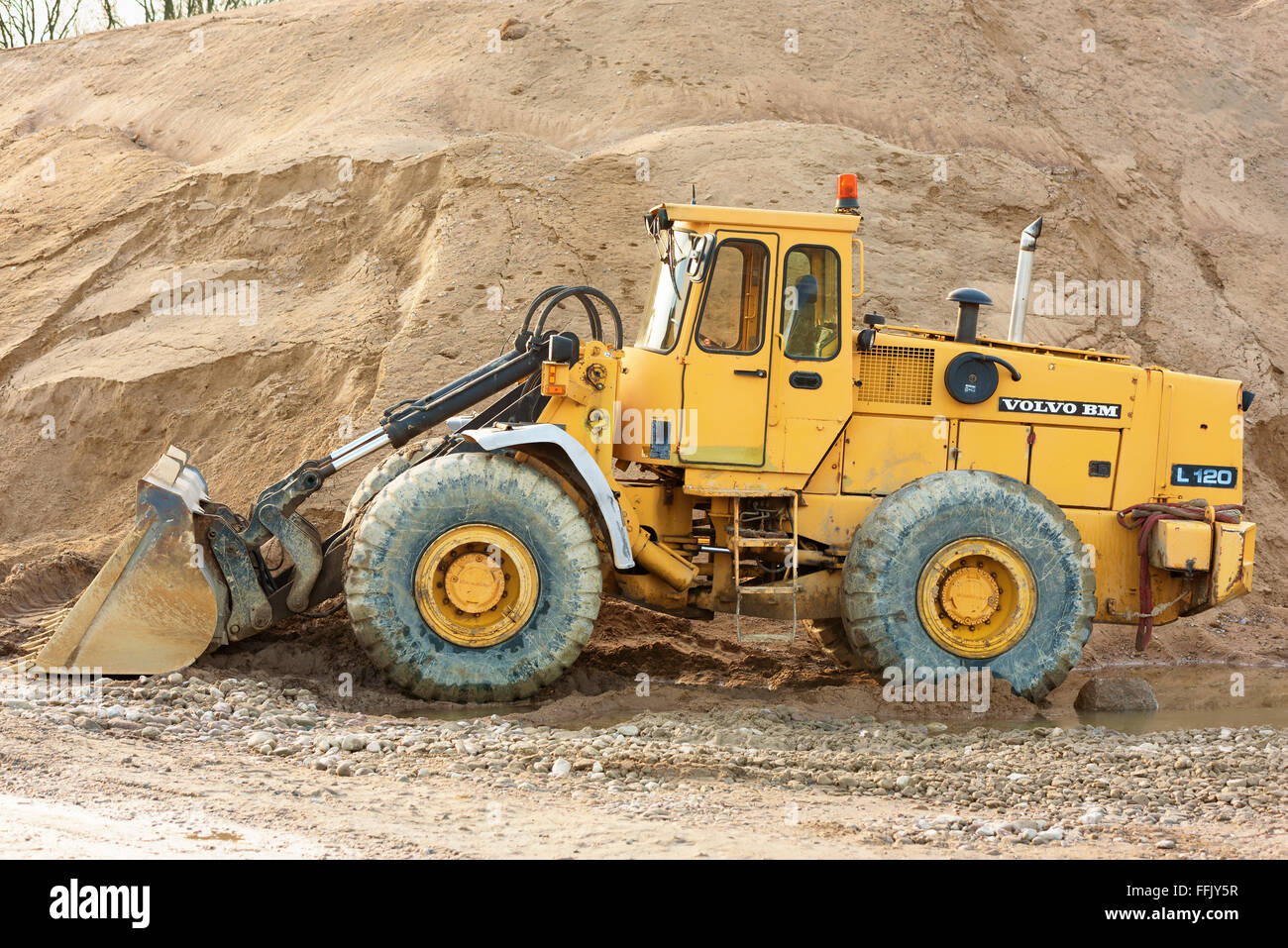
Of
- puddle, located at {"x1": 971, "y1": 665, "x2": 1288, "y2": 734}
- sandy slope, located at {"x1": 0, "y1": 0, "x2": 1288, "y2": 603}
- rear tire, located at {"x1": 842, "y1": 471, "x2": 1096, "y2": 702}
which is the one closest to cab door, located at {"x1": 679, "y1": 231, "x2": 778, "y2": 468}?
rear tire, located at {"x1": 842, "y1": 471, "x2": 1096, "y2": 702}

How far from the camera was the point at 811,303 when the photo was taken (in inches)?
325

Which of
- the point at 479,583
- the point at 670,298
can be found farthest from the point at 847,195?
the point at 479,583

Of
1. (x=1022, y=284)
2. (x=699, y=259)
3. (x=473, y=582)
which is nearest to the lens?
(x=473, y=582)

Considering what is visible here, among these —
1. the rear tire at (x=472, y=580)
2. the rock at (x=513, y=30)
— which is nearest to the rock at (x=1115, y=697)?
the rear tire at (x=472, y=580)

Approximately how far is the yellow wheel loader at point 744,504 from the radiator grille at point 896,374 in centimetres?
1

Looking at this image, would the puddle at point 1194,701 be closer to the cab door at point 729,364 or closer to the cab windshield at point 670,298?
the cab door at point 729,364

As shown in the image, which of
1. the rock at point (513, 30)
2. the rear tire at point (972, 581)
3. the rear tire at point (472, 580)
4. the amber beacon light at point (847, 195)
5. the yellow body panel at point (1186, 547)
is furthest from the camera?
the rock at point (513, 30)

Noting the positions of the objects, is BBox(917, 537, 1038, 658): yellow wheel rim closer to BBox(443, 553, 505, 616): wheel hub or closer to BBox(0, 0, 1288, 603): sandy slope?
BBox(443, 553, 505, 616): wheel hub

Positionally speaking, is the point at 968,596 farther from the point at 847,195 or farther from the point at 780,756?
the point at 847,195

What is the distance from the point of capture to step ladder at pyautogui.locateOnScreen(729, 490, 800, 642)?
8.12 m

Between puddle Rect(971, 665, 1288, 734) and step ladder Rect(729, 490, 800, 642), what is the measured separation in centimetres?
138

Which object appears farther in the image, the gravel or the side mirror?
the side mirror

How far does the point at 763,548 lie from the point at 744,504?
304mm

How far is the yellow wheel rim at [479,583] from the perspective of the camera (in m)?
7.77
